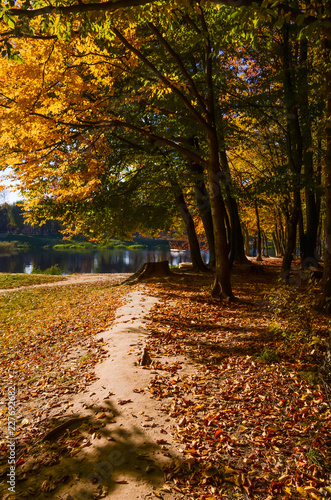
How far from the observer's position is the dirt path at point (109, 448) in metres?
2.75

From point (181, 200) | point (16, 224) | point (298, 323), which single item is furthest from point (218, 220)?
point (16, 224)

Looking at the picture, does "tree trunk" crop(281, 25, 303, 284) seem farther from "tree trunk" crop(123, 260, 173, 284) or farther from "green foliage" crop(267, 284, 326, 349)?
"tree trunk" crop(123, 260, 173, 284)

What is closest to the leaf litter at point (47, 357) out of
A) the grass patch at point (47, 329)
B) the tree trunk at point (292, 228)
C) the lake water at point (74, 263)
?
the grass patch at point (47, 329)

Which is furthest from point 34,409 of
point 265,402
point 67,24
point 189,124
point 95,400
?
point 189,124

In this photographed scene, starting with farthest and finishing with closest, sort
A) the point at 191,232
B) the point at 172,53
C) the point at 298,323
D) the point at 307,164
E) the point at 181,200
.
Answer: the point at 191,232, the point at 181,200, the point at 307,164, the point at 172,53, the point at 298,323

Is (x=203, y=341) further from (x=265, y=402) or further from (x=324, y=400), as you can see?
(x=324, y=400)

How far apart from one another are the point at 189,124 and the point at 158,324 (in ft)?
25.0

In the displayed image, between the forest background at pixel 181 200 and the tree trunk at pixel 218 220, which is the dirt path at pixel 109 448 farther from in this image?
the tree trunk at pixel 218 220

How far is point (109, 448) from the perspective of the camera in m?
3.19

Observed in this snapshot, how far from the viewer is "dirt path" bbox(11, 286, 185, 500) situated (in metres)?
2.75

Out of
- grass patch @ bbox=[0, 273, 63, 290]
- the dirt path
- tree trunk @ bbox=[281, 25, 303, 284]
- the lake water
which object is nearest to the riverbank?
the dirt path

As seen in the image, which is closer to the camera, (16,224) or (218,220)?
(218,220)

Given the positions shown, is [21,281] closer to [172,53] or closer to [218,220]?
[218,220]

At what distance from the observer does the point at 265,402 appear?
3.92 meters
